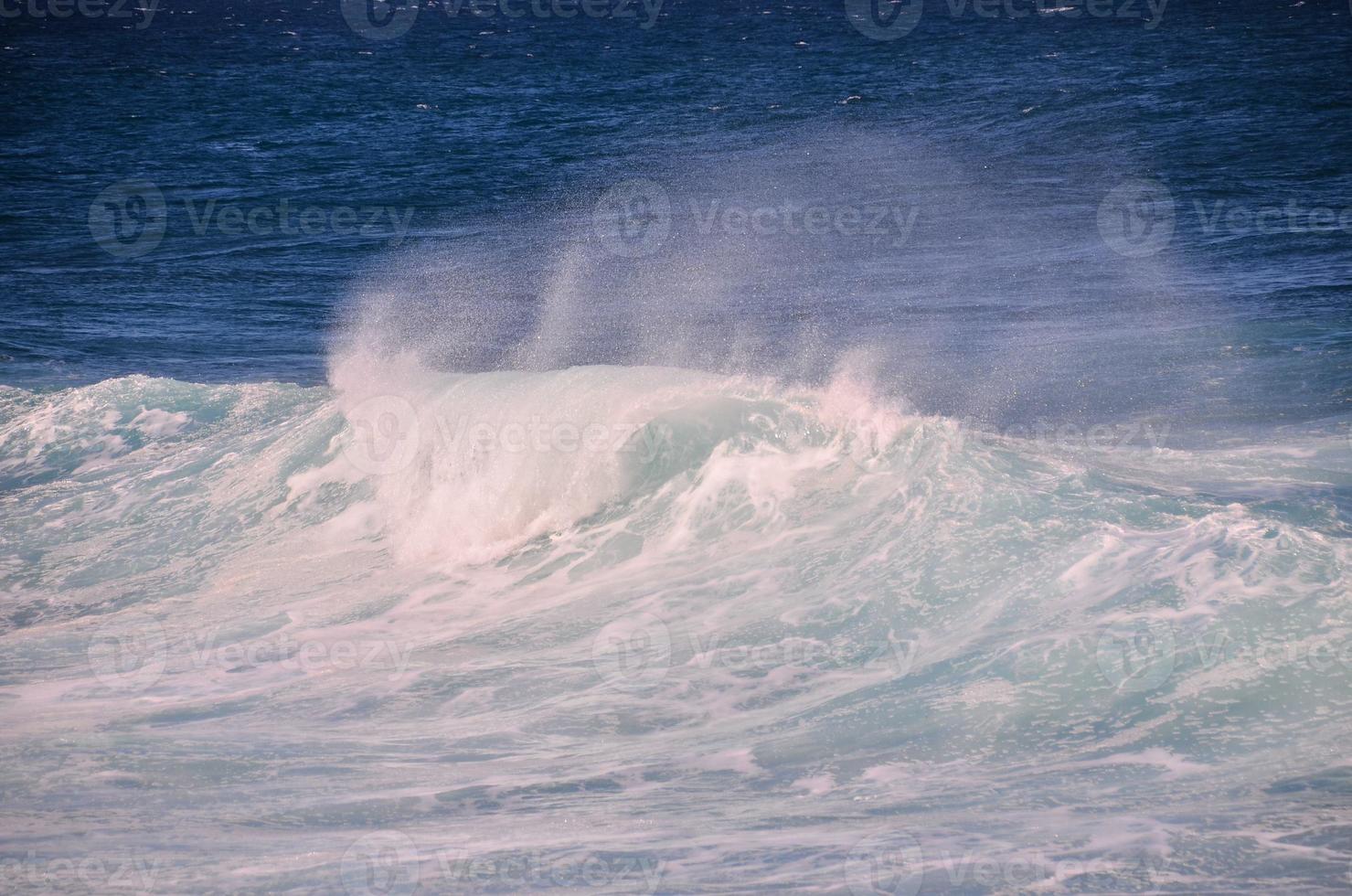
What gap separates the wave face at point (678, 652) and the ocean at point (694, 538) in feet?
0.10

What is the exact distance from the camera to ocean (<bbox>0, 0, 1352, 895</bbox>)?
18.0ft

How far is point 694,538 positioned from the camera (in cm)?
874

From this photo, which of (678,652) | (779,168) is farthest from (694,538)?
(779,168)

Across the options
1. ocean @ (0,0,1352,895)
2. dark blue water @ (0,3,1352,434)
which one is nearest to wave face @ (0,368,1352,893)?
ocean @ (0,0,1352,895)

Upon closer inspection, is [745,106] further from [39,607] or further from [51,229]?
[39,607]

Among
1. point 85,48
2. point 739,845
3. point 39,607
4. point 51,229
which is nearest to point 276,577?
point 39,607

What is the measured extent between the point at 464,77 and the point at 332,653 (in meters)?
31.3

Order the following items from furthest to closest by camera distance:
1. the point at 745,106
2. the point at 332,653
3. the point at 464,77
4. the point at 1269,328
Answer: the point at 464,77 < the point at 745,106 < the point at 1269,328 < the point at 332,653

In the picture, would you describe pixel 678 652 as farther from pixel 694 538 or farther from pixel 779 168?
pixel 779 168

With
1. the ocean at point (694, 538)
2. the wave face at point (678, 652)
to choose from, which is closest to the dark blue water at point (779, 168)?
the ocean at point (694, 538)

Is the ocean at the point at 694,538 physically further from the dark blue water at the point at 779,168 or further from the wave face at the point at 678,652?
the dark blue water at the point at 779,168

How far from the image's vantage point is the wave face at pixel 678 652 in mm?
5328

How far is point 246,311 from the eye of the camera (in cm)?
1684

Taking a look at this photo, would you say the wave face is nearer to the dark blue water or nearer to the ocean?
the ocean
